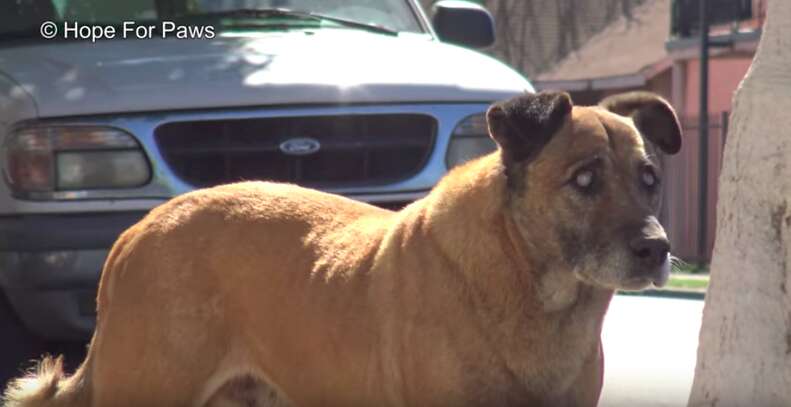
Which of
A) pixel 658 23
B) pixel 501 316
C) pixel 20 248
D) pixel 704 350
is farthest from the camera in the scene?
pixel 658 23

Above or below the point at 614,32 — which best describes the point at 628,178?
above

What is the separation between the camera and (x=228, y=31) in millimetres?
7137

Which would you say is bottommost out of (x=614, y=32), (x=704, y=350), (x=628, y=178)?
(x=614, y=32)

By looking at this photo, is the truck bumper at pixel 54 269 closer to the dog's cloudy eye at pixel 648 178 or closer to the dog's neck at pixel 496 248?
the dog's neck at pixel 496 248

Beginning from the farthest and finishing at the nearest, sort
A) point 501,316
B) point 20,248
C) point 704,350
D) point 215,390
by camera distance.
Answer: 1. point 20,248
2. point 704,350
3. point 215,390
4. point 501,316

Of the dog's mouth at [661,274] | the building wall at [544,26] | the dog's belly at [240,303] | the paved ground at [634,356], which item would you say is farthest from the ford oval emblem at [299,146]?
the building wall at [544,26]

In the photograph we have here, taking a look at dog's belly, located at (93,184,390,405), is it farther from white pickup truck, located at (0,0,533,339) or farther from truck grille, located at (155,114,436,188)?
truck grille, located at (155,114,436,188)

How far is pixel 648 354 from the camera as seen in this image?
255 inches

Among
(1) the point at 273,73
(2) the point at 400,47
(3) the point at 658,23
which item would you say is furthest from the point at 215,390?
(3) the point at 658,23

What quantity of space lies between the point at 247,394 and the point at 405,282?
2.43 feet

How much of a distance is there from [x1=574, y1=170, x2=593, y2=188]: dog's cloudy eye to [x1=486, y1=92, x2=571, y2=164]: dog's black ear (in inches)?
5.4

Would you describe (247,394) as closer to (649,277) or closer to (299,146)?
(649,277)

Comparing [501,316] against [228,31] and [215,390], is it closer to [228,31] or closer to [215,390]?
[215,390]

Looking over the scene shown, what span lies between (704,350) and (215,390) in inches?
65.5
